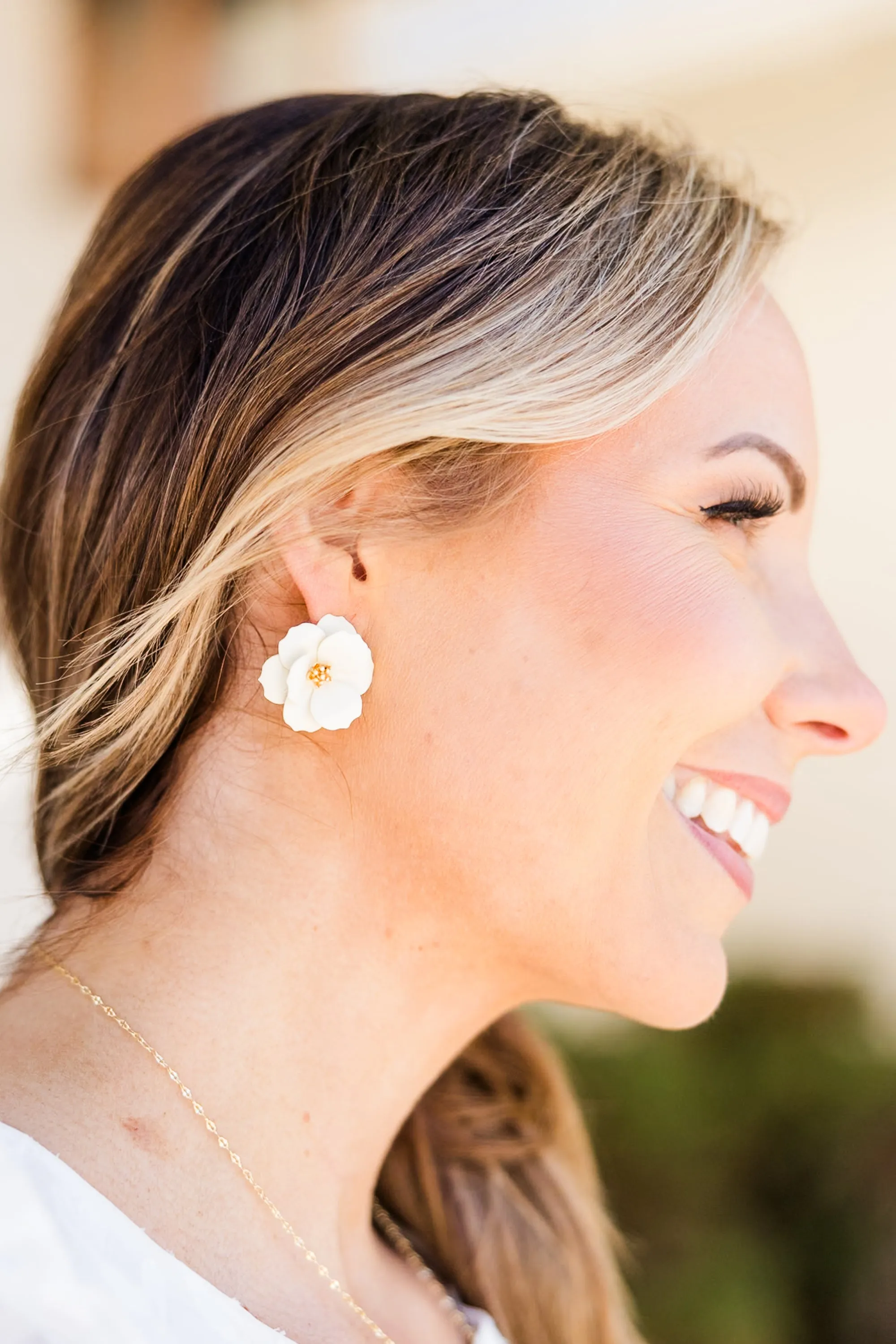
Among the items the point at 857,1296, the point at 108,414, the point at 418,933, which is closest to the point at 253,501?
the point at 108,414

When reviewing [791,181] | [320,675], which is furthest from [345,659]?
[791,181]

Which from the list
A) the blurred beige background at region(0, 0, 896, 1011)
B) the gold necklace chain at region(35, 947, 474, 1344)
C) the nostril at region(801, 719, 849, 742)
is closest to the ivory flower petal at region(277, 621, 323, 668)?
the gold necklace chain at region(35, 947, 474, 1344)

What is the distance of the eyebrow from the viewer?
1.34 meters

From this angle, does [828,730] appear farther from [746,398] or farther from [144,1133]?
[144,1133]

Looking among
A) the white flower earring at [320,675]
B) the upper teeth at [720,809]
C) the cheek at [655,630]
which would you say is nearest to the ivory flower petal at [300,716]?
the white flower earring at [320,675]

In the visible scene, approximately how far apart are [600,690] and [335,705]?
26cm

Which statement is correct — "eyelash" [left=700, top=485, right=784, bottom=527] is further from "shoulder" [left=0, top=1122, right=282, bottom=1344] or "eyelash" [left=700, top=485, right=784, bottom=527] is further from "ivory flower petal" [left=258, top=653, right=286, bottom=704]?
"shoulder" [left=0, top=1122, right=282, bottom=1344]

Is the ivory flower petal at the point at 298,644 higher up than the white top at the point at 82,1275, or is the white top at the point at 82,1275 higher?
the ivory flower petal at the point at 298,644

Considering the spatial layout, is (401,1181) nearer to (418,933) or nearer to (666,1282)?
(418,933)

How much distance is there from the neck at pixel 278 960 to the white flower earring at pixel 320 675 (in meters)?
0.09

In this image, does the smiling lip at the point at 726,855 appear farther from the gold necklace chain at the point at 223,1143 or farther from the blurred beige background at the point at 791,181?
the blurred beige background at the point at 791,181

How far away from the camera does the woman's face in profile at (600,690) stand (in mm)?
1250

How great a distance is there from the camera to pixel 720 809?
141 centimetres

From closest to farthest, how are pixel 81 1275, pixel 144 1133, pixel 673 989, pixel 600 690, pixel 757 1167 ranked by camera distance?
pixel 81 1275, pixel 144 1133, pixel 600 690, pixel 673 989, pixel 757 1167
